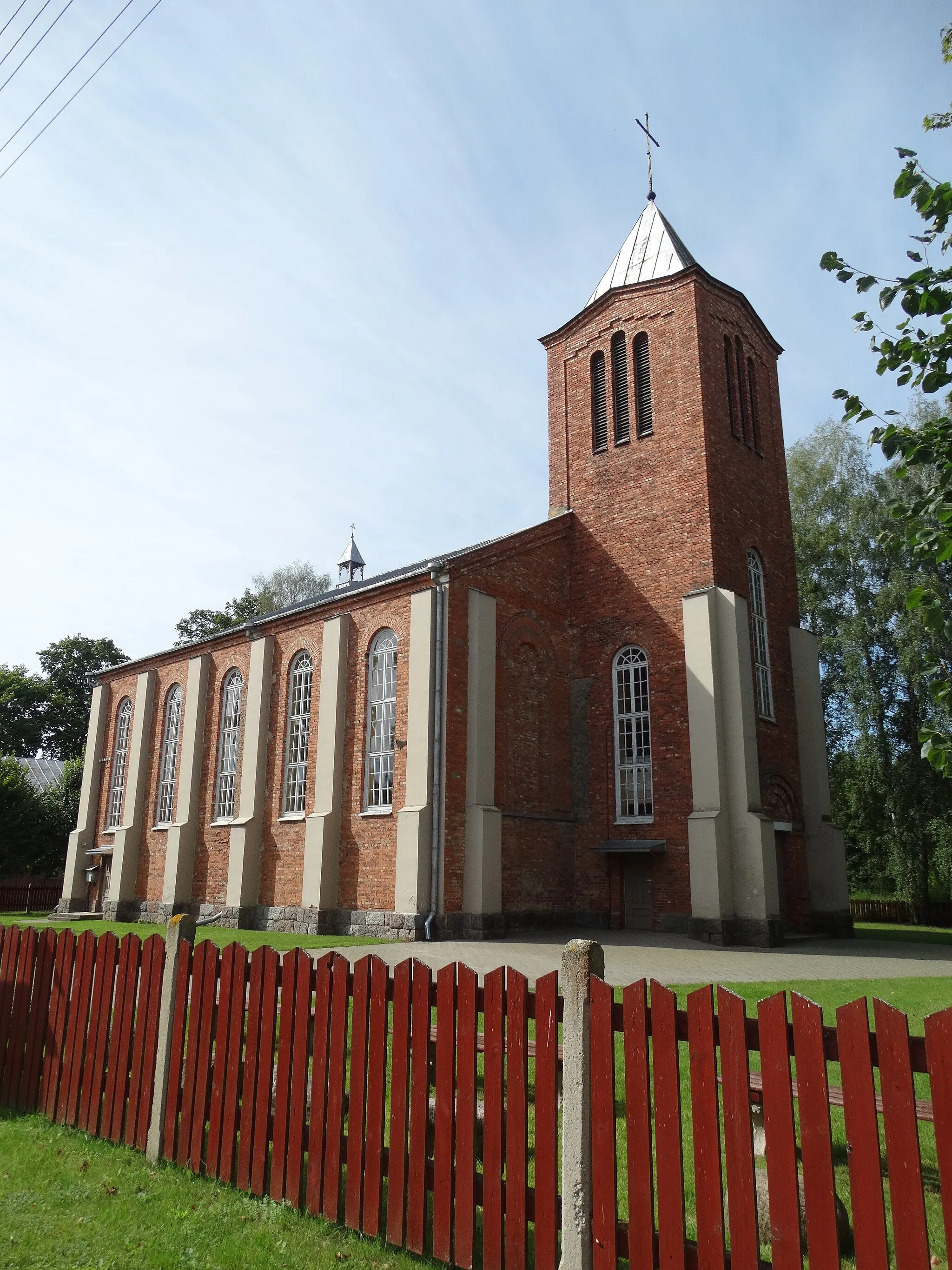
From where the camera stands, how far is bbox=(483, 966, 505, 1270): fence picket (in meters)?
4.01

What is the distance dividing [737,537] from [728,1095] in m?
18.3

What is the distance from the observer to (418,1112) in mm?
4371

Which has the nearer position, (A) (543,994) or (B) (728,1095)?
(B) (728,1095)

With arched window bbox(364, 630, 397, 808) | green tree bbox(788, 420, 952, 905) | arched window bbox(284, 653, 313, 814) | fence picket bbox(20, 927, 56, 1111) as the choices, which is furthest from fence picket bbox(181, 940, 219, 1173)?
green tree bbox(788, 420, 952, 905)

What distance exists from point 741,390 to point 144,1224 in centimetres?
2193

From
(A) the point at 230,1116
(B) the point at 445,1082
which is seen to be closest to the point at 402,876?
(A) the point at 230,1116

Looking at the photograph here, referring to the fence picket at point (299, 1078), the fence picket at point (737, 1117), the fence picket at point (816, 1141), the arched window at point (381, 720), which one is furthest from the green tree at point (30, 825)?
the fence picket at point (816, 1141)

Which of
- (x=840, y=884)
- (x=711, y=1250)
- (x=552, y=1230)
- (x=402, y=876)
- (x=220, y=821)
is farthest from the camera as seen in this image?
(x=220, y=821)

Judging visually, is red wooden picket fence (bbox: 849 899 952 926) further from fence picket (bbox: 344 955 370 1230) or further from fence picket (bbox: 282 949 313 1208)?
fence picket (bbox: 344 955 370 1230)

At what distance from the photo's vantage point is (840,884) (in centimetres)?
2014

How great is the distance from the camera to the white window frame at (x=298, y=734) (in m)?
21.9

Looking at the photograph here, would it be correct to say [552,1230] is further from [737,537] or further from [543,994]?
[737,537]

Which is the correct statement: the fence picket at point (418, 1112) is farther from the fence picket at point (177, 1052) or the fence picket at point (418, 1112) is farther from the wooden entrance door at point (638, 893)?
the wooden entrance door at point (638, 893)

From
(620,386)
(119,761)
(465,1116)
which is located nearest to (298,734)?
(119,761)
